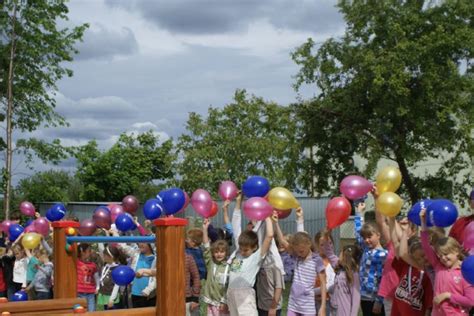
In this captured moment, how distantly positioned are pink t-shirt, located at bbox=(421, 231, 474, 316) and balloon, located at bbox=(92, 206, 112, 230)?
165 inches

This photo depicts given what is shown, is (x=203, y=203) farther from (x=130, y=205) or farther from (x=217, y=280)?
(x=130, y=205)

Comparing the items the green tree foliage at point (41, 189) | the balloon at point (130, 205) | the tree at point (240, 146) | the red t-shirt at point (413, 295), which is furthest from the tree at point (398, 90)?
the red t-shirt at point (413, 295)

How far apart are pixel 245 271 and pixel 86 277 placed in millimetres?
2495

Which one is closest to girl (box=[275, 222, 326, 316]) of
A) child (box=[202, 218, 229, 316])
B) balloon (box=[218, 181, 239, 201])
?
child (box=[202, 218, 229, 316])

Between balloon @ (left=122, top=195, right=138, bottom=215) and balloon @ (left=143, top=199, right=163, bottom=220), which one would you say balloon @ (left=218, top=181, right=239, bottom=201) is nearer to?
balloon @ (left=122, top=195, right=138, bottom=215)

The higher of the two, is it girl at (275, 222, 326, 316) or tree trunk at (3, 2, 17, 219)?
tree trunk at (3, 2, 17, 219)

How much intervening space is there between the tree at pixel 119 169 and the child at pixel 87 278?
981 inches

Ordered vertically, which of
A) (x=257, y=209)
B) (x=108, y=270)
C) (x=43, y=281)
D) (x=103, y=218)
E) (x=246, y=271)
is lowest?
(x=43, y=281)

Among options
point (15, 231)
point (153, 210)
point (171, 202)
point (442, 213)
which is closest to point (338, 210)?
point (442, 213)

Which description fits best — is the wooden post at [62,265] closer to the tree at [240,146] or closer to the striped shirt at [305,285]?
the striped shirt at [305,285]

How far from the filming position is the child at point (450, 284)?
18.3 feet

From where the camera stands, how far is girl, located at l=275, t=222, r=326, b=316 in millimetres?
7281

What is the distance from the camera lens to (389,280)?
659 centimetres

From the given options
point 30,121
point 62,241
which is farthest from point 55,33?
point 62,241
